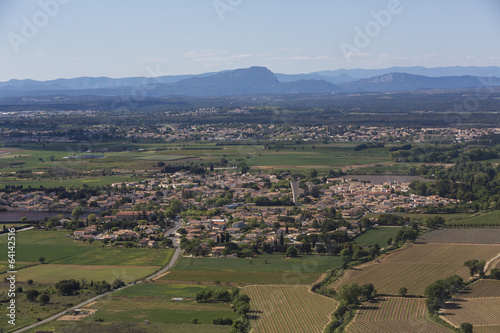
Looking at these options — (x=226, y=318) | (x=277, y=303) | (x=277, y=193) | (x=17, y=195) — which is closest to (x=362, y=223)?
(x=277, y=193)

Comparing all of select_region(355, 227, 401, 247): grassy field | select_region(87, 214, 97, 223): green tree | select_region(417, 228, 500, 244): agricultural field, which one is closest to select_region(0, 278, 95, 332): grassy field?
select_region(87, 214, 97, 223): green tree

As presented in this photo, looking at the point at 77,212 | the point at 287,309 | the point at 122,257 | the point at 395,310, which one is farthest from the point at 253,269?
the point at 77,212

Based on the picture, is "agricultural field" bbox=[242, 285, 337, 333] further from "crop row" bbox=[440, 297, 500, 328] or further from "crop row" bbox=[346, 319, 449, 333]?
"crop row" bbox=[440, 297, 500, 328]

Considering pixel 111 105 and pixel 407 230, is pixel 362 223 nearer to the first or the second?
pixel 407 230

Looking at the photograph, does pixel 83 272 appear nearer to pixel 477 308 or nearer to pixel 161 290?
pixel 161 290

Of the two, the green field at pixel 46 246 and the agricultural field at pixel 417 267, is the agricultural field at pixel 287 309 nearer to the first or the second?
the agricultural field at pixel 417 267

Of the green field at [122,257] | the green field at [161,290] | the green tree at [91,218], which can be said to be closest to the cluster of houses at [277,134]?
the green tree at [91,218]
